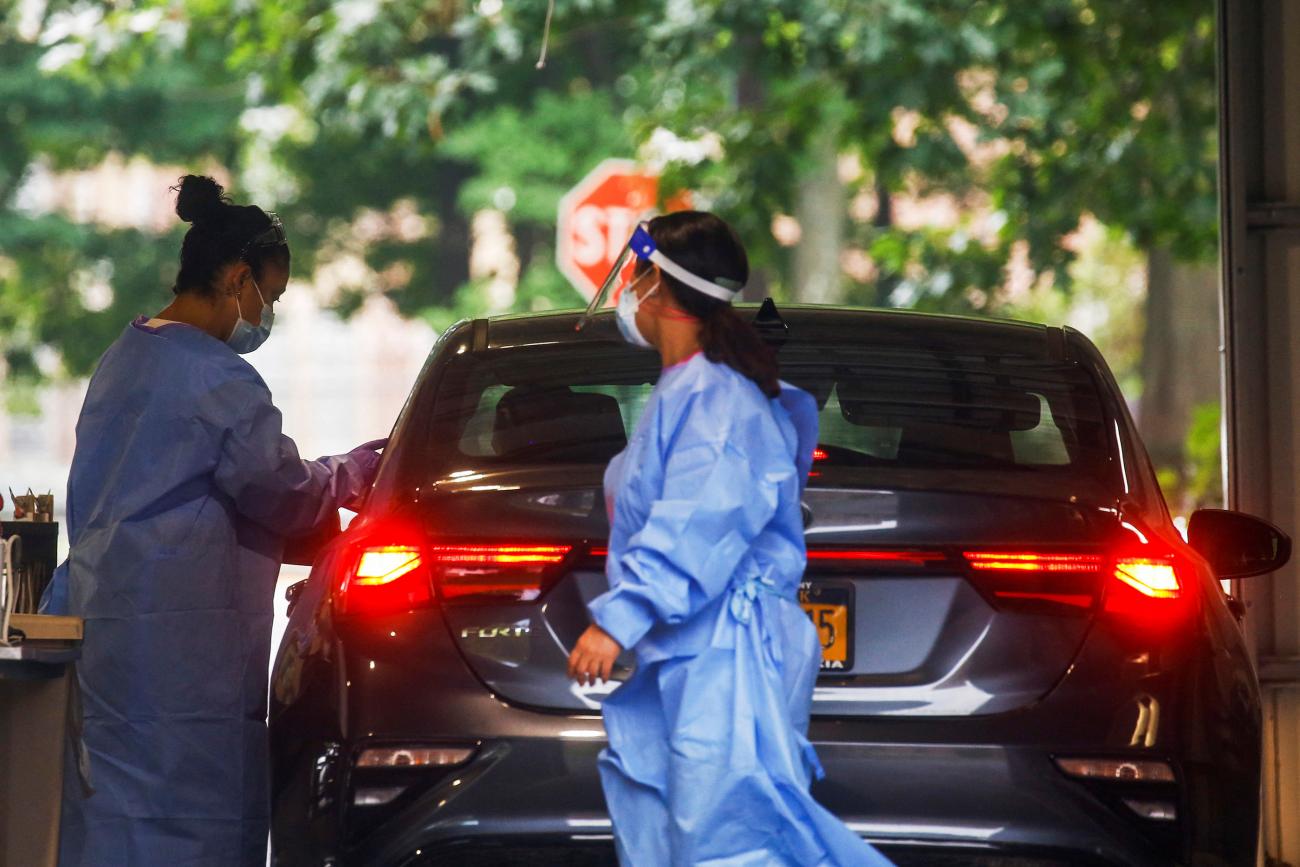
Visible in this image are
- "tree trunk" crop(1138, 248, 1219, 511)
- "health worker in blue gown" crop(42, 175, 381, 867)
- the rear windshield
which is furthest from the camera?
"tree trunk" crop(1138, 248, 1219, 511)

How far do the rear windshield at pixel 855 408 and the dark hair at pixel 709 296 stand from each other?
0.51m

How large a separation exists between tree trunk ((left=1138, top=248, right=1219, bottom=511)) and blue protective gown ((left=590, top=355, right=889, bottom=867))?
19.3 metres

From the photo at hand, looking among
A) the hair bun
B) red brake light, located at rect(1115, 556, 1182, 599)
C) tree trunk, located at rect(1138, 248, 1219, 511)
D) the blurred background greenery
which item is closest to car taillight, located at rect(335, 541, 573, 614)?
red brake light, located at rect(1115, 556, 1182, 599)

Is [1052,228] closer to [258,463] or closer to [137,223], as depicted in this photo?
[258,463]

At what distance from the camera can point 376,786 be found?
4320mm

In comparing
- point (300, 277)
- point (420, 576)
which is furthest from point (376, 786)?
point (300, 277)

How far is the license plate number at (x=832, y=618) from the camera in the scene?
4.29m

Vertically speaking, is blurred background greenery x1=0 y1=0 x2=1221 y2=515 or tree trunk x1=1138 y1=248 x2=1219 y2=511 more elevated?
blurred background greenery x1=0 y1=0 x2=1221 y2=515

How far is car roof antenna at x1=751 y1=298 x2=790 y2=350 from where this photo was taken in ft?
16.1

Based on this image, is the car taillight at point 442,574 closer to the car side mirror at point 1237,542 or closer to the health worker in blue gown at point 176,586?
the health worker in blue gown at point 176,586

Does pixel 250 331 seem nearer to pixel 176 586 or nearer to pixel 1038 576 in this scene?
pixel 176 586

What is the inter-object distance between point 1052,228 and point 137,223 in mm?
19603

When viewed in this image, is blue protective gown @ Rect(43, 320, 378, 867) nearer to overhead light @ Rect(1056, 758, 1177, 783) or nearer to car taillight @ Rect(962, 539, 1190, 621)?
car taillight @ Rect(962, 539, 1190, 621)

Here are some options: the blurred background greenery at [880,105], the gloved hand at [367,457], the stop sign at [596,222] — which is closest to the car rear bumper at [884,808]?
the gloved hand at [367,457]
